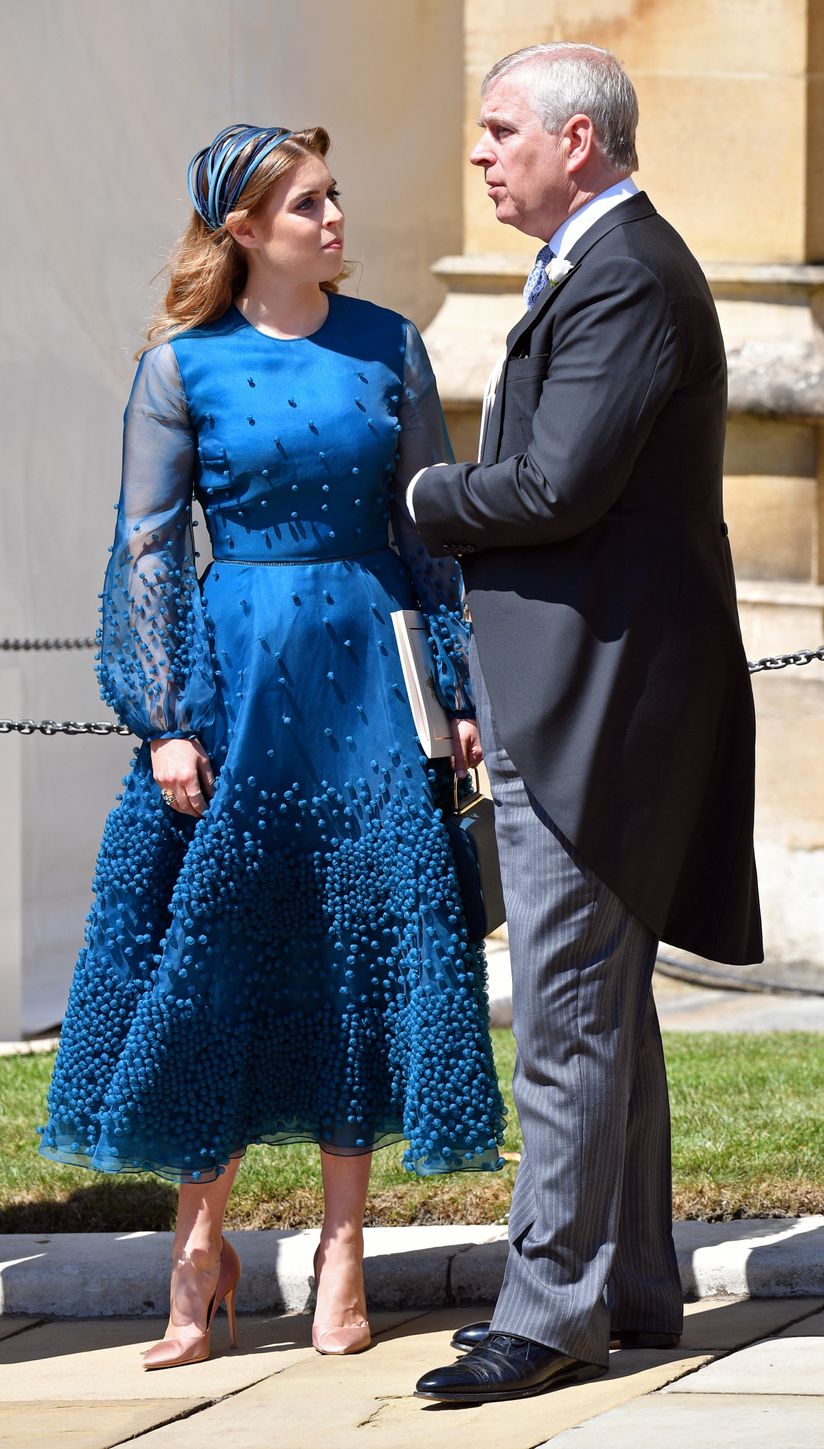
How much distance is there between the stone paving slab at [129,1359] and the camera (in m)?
3.47

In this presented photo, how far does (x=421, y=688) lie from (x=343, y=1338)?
41.1 inches

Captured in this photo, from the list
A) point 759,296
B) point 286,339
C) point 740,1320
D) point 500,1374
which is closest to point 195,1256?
point 500,1374

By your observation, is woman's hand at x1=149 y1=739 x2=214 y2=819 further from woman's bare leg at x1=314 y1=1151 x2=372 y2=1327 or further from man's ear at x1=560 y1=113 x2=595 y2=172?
man's ear at x1=560 y1=113 x2=595 y2=172

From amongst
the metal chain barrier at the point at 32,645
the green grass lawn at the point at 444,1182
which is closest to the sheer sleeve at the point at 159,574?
the green grass lawn at the point at 444,1182

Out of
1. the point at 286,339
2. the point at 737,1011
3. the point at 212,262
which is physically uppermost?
the point at 212,262

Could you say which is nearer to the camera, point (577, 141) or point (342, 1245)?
point (577, 141)

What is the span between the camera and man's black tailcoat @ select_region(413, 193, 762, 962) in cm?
317

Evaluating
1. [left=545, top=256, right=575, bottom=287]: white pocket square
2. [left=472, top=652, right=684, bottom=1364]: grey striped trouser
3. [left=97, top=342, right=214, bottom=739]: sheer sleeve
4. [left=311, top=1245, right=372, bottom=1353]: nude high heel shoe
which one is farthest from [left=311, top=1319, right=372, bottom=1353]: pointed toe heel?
[left=545, top=256, right=575, bottom=287]: white pocket square

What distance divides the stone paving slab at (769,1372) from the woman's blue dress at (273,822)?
1.67 ft

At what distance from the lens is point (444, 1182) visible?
14.6 ft

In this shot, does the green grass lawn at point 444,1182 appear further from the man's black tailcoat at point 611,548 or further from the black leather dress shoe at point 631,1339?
the man's black tailcoat at point 611,548

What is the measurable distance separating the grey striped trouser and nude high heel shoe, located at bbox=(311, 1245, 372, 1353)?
15.3 inches

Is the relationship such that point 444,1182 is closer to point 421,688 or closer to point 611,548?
point 421,688

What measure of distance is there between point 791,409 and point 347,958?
5274 mm
